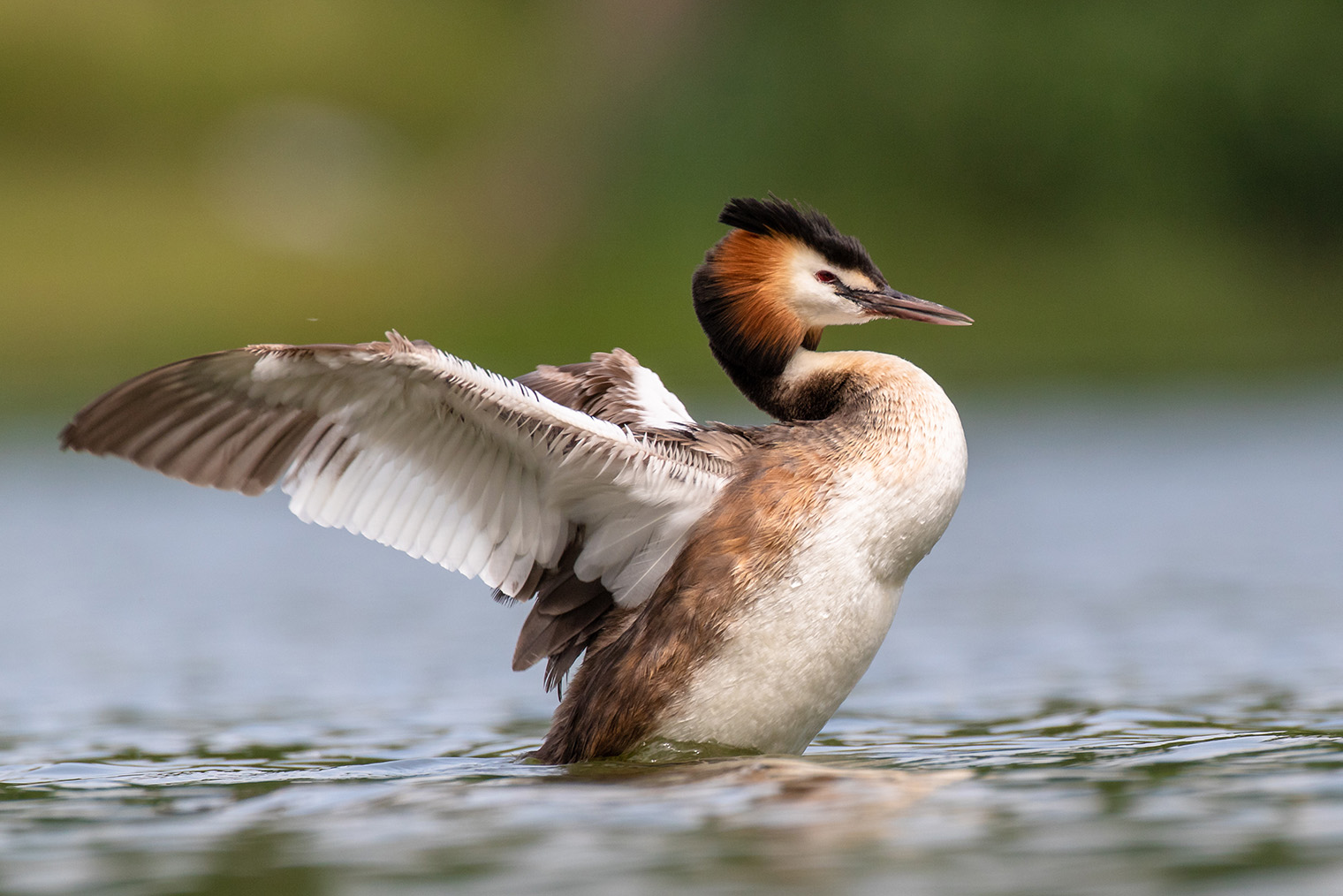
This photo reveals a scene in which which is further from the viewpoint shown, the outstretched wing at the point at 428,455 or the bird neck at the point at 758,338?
the bird neck at the point at 758,338

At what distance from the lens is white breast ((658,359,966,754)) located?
22.2 feet

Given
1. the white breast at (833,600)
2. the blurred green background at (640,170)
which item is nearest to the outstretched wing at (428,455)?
the white breast at (833,600)

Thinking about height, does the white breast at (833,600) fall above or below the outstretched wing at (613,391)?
below

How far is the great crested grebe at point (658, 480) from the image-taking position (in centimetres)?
681

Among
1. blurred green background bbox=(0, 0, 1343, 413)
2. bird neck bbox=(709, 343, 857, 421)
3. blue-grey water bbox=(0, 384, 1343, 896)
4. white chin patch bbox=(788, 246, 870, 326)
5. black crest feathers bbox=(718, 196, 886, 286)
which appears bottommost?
blue-grey water bbox=(0, 384, 1343, 896)

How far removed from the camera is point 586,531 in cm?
738

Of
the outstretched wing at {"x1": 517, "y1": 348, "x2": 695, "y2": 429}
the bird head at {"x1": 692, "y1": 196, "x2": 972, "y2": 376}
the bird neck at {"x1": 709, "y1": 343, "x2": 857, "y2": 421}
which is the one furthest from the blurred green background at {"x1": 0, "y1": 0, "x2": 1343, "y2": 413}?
the bird head at {"x1": 692, "y1": 196, "x2": 972, "y2": 376}

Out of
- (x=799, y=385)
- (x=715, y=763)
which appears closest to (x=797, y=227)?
(x=799, y=385)

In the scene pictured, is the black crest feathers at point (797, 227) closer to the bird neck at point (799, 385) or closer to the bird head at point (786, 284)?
the bird head at point (786, 284)

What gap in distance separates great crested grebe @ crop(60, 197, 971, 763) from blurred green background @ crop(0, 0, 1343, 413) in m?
24.2

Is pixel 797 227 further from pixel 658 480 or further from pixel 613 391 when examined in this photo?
pixel 658 480

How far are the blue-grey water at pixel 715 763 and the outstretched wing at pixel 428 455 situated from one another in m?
0.88

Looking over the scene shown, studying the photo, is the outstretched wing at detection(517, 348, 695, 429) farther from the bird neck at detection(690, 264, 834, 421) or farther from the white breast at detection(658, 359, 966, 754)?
the white breast at detection(658, 359, 966, 754)

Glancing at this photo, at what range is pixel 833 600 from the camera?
6.77m
